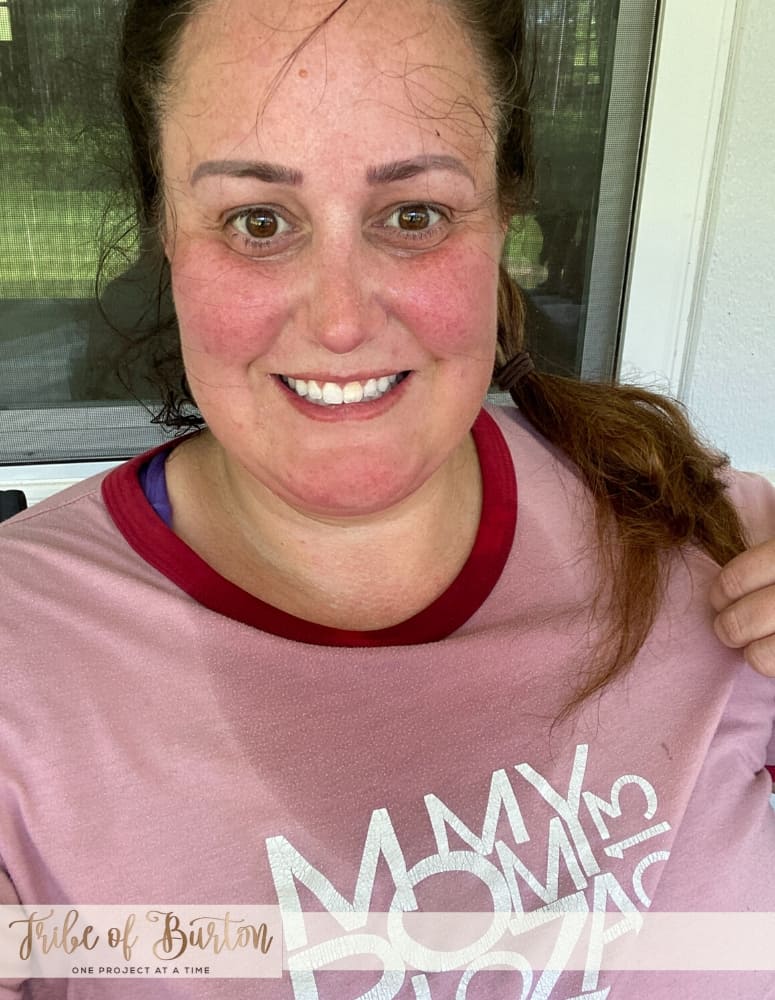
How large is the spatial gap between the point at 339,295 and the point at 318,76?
19 centimetres

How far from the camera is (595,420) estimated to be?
115cm

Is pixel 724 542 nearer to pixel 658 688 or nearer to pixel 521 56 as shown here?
pixel 658 688

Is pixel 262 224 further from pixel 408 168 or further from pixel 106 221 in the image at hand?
pixel 106 221

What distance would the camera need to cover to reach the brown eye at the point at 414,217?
0.81m

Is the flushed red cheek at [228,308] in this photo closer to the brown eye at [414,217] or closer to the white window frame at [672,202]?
the brown eye at [414,217]

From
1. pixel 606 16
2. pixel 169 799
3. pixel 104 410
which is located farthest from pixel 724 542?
pixel 104 410

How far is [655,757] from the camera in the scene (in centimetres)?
94

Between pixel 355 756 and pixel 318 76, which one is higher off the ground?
pixel 318 76

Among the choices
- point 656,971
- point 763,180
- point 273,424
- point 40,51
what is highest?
point 40,51

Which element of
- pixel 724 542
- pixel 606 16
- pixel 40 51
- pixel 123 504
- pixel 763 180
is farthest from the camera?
pixel 763 180

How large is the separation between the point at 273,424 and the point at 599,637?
1.48ft
